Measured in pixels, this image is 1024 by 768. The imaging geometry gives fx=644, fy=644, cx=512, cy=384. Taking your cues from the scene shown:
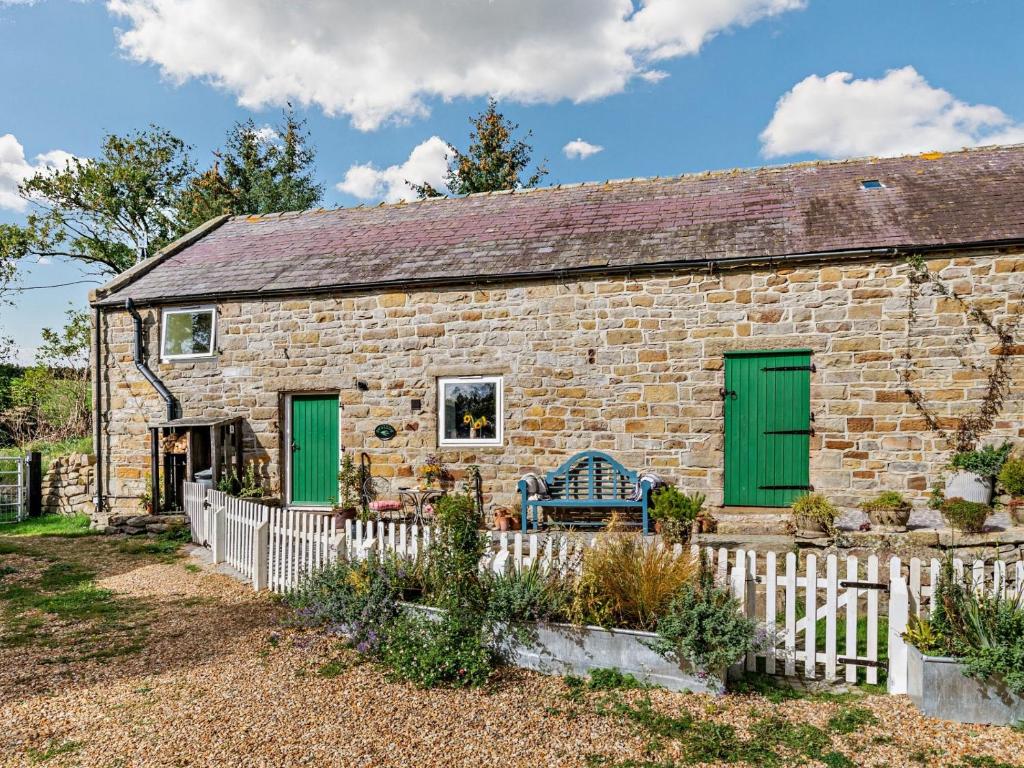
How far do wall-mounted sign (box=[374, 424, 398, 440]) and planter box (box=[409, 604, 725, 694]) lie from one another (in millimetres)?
5965

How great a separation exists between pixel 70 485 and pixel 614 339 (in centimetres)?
1147

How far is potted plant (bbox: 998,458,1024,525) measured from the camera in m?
6.98

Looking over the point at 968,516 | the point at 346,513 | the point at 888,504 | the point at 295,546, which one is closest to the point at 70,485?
the point at 346,513

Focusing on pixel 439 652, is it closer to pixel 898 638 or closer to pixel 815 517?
pixel 898 638

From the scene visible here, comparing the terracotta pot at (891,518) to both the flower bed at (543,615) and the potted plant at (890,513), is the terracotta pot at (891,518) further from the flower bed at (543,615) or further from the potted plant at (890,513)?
the flower bed at (543,615)

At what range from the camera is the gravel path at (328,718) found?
3801mm

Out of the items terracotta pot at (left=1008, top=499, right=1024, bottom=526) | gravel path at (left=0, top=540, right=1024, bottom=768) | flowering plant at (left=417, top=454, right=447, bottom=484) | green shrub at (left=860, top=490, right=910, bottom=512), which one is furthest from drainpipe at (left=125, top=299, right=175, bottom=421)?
terracotta pot at (left=1008, top=499, right=1024, bottom=526)

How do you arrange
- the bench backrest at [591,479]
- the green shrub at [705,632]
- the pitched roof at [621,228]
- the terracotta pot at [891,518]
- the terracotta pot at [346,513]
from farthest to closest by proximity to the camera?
the terracotta pot at [346,513] → the pitched roof at [621,228] → the bench backrest at [591,479] → the terracotta pot at [891,518] → the green shrub at [705,632]

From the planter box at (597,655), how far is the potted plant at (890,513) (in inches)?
146

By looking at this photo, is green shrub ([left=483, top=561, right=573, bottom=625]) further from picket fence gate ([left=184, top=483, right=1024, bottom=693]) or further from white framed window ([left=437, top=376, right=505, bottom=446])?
white framed window ([left=437, top=376, right=505, bottom=446])

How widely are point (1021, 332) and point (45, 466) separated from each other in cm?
1801

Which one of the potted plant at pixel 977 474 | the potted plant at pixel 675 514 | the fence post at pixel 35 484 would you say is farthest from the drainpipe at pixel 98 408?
the potted plant at pixel 977 474

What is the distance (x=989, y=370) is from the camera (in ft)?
28.0

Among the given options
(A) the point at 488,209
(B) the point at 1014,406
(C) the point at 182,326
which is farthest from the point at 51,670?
(B) the point at 1014,406
